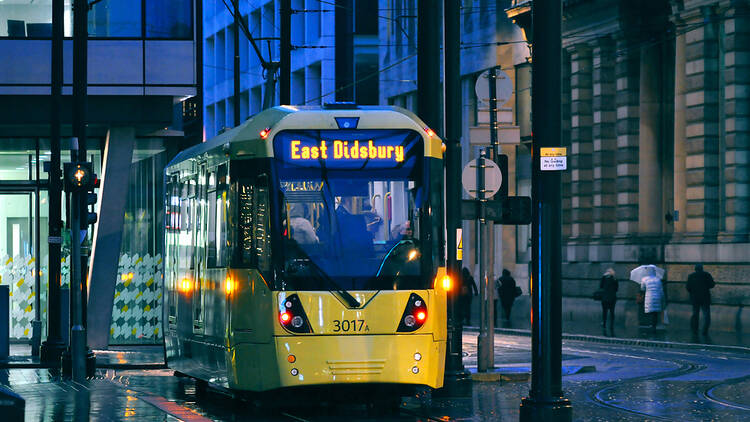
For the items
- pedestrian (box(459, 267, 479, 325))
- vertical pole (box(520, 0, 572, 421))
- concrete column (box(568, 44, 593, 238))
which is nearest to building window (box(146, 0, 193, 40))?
pedestrian (box(459, 267, 479, 325))

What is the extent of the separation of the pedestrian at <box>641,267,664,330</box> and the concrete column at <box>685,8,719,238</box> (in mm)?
3154

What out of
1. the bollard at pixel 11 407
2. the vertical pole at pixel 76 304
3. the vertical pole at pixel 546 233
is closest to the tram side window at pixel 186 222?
the vertical pole at pixel 76 304

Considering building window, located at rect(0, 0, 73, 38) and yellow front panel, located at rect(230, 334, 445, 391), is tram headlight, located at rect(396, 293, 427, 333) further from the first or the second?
building window, located at rect(0, 0, 73, 38)

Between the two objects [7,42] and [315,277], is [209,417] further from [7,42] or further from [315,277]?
[7,42]

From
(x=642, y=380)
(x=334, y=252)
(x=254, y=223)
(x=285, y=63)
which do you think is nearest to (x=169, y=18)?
(x=285, y=63)

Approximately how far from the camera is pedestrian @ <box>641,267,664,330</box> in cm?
3612

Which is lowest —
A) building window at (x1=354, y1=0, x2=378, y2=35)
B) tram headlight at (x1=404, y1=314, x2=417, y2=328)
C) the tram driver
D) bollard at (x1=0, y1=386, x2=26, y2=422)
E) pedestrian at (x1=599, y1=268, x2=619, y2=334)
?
pedestrian at (x1=599, y1=268, x2=619, y2=334)

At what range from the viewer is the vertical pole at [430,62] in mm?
18719

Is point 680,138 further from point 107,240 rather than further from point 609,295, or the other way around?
point 107,240

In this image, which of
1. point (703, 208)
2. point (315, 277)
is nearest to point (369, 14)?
point (703, 208)

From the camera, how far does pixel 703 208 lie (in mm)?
39250

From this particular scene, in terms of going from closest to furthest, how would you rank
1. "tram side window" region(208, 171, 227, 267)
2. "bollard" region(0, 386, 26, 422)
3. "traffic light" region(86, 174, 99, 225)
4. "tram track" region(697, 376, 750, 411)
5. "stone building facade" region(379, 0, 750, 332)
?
"bollard" region(0, 386, 26, 422) → "tram track" region(697, 376, 750, 411) → "tram side window" region(208, 171, 227, 267) → "traffic light" region(86, 174, 99, 225) → "stone building facade" region(379, 0, 750, 332)

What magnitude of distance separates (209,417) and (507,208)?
534cm

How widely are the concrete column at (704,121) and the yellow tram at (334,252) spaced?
2375cm
